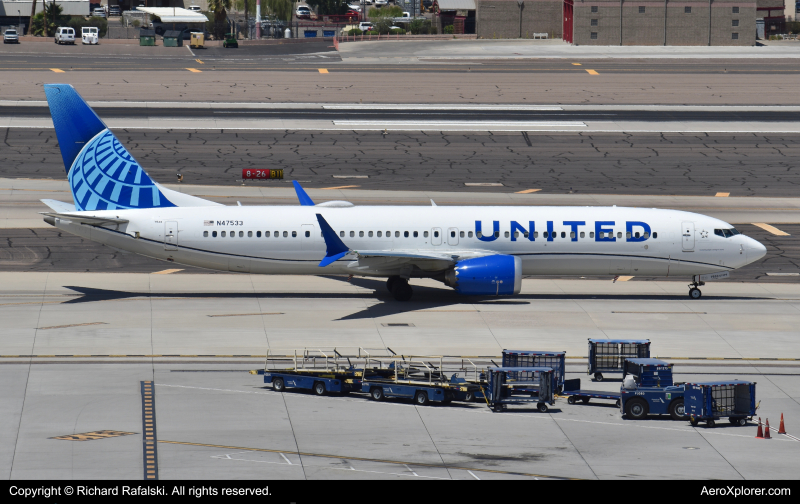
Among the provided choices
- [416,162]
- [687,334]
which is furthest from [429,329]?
[416,162]

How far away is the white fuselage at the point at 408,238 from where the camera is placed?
148ft

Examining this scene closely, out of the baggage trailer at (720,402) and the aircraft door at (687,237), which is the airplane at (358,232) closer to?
the aircraft door at (687,237)

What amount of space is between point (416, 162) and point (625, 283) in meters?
30.3

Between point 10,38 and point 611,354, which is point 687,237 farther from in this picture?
point 10,38

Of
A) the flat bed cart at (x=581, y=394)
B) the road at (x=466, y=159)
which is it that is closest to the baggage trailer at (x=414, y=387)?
the flat bed cart at (x=581, y=394)

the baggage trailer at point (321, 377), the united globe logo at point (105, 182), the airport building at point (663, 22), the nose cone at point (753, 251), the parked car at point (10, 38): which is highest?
the airport building at point (663, 22)

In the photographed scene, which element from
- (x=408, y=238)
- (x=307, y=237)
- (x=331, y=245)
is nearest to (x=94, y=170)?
(x=307, y=237)

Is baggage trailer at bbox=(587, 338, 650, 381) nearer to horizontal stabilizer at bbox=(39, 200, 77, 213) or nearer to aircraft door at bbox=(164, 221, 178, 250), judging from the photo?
aircraft door at bbox=(164, 221, 178, 250)

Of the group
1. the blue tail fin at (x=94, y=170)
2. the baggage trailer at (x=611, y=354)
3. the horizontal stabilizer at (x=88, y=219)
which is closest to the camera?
the baggage trailer at (x=611, y=354)

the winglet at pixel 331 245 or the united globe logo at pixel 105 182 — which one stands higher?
the united globe logo at pixel 105 182

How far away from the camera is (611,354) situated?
34.7 m

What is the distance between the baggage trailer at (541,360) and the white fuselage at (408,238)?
11571mm

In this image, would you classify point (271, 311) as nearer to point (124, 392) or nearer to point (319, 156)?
point (124, 392)

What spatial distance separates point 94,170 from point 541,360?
23.2 metres
